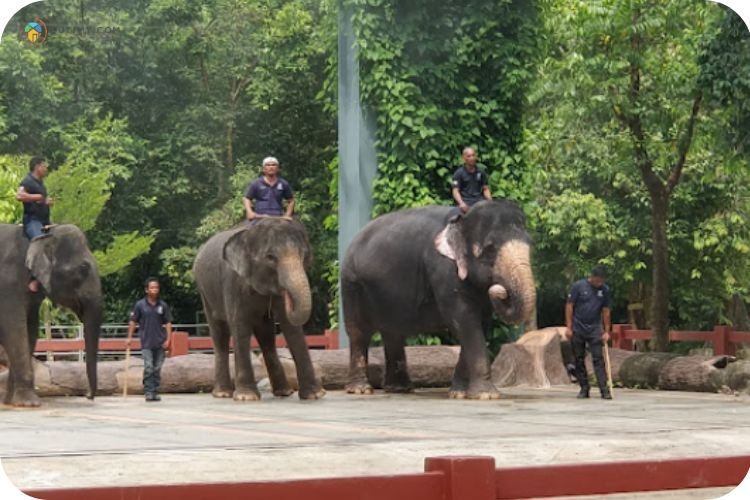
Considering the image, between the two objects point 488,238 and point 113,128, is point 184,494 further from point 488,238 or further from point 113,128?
point 113,128

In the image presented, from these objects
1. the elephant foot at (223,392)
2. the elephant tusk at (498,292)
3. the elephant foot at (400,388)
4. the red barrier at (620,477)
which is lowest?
the elephant foot at (400,388)

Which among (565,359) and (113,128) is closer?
(565,359)

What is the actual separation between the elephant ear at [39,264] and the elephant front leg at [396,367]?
384 centimetres

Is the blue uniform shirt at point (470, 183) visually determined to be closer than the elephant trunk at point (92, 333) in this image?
No

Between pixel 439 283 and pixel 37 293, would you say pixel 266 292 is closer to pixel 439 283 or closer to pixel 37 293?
pixel 439 283

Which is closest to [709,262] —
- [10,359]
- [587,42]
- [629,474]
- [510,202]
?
[587,42]

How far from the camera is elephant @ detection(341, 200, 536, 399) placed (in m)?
16.0

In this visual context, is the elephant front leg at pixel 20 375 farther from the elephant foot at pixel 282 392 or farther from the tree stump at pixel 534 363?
the tree stump at pixel 534 363

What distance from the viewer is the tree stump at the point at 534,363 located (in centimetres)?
1905

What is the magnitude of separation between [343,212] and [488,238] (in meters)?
Answer: 4.79

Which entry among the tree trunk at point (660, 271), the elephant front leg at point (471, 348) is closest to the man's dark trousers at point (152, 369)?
the elephant front leg at point (471, 348)

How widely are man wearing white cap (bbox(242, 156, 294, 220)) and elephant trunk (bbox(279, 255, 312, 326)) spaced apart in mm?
590

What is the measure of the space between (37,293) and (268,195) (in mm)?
2292

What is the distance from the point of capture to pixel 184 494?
716 cm
